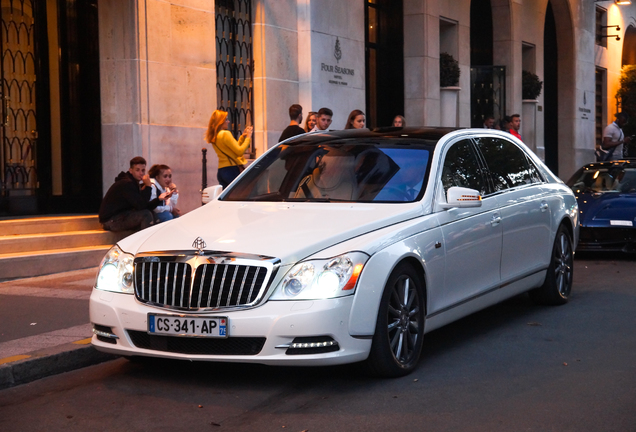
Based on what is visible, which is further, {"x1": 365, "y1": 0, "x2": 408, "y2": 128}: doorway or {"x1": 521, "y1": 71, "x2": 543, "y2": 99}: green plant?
{"x1": 521, "y1": 71, "x2": 543, "y2": 99}: green plant

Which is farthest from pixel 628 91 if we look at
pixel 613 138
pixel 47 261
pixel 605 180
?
pixel 47 261

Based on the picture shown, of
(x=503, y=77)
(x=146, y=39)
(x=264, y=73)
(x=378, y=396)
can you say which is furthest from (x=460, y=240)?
(x=503, y=77)

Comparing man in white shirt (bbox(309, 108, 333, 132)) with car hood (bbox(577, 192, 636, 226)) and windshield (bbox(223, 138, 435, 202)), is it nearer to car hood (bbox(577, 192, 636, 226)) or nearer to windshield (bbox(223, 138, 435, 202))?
car hood (bbox(577, 192, 636, 226))

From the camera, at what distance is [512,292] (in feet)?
25.4

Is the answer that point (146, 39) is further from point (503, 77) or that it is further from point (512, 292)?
point (503, 77)

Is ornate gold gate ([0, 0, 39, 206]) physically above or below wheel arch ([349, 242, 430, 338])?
above

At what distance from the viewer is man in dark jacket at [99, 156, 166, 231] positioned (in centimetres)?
1166

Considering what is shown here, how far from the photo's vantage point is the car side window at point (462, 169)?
6984mm

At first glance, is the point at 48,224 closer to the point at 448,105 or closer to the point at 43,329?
the point at 43,329

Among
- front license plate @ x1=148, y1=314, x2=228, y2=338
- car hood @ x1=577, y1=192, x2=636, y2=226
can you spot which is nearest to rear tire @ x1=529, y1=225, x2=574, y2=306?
car hood @ x1=577, y1=192, x2=636, y2=226

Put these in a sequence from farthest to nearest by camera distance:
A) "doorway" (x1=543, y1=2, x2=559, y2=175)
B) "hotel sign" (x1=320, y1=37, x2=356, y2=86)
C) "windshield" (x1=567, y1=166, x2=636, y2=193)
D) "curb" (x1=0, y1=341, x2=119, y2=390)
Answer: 1. "doorway" (x1=543, y1=2, x2=559, y2=175)
2. "hotel sign" (x1=320, y1=37, x2=356, y2=86)
3. "windshield" (x1=567, y1=166, x2=636, y2=193)
4. "curb" (x1=0, y1=341, x2=119, y2=390)

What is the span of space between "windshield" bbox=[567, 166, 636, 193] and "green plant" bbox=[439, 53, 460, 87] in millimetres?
8065

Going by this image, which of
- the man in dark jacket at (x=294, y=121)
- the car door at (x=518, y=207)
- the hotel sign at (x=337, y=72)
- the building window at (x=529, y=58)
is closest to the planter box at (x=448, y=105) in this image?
the hotel sign at (x=337, y=72)

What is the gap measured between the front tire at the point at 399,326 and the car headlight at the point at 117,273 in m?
1.57
